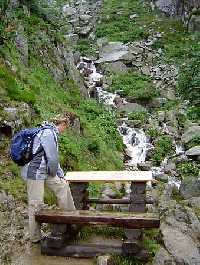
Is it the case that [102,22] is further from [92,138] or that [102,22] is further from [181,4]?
[92,138]

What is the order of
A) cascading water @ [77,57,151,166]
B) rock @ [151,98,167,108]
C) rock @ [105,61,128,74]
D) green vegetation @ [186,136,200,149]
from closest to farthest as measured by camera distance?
green vegetation @ [186,136,200,149] < cascading water @ [77,57,151,166] < rock @ [151,98,167,108] < rock @ [105,61,128,74]

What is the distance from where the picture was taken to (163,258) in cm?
678

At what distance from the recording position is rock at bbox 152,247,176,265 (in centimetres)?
671

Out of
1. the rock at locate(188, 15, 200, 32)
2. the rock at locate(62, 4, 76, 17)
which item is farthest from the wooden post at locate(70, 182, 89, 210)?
the rock at locate(62, 4, 76, 17)

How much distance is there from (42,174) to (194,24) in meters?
29.1

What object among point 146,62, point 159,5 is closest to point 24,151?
point 146,62

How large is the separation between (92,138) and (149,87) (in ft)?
38.5

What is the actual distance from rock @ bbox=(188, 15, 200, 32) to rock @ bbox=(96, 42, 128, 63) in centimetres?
496

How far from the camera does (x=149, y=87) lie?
27.0 meters

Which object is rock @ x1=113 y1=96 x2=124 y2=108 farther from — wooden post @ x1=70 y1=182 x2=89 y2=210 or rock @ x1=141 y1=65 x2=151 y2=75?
wooden post @ x1=70 y1=182 x2=89 y2=210

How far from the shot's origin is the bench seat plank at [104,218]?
693 centimetres

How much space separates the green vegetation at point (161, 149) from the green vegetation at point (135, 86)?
5078mm

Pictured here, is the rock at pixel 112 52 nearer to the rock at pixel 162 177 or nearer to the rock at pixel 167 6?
the rock at pixel 167 6

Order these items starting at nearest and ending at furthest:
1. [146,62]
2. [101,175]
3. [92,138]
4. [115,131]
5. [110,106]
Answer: [101,175]
[92,138]
[115,131]
[110,106]
[146,62]
